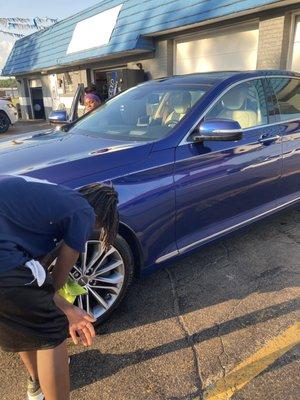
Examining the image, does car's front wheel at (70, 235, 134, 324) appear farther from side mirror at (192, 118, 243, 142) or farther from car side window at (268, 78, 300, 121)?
car side window at (268, 78, 300, 121)

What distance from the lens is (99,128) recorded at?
354cm

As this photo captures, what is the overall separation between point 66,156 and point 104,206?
3.65 ft

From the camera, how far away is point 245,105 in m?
3.63

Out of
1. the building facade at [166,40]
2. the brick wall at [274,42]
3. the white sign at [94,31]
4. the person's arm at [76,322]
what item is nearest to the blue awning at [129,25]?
the building facade at [166,40]

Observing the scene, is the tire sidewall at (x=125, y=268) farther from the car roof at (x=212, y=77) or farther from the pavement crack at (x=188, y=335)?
the car roof at (x=212, y=77)

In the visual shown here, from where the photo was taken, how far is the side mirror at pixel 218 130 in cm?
295

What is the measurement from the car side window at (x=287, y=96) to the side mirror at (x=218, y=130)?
3.84 ft

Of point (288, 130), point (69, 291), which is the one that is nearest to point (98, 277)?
point (69, 291)

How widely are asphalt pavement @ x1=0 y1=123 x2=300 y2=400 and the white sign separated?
994 cm

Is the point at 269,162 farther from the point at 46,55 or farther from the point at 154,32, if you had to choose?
the point at 46,55

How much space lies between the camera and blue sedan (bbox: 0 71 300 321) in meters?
2.60

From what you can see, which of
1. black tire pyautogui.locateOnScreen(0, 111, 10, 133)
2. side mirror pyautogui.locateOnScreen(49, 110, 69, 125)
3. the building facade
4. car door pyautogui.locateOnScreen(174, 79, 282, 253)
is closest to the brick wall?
the building facade

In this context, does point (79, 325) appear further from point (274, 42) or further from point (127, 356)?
point (274, 42)

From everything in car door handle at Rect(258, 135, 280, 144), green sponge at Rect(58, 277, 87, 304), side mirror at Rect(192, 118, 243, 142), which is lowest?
green sponge at Rect(58, 277, 87, 304)
